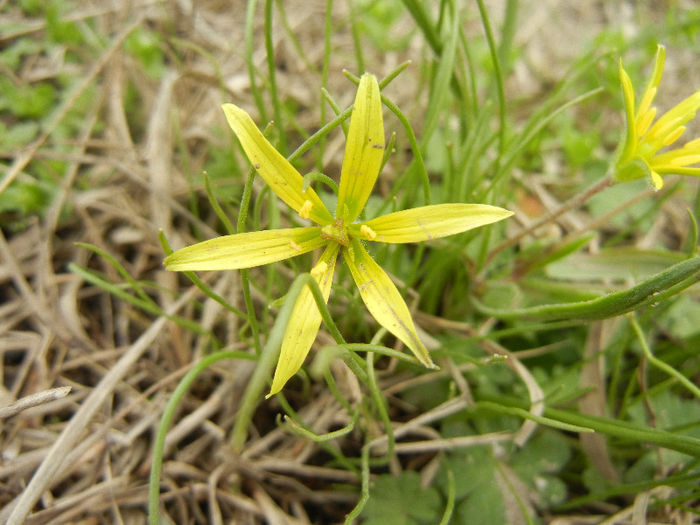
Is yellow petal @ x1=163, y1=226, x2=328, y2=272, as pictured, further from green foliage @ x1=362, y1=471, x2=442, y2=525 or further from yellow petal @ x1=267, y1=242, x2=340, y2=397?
green foliage @ x1=362, y1=471, x2=442, y2=525

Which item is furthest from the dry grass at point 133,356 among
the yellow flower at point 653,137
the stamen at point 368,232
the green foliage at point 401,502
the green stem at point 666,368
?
the yellow flower at point 653,137

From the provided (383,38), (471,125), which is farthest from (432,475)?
(383,38)

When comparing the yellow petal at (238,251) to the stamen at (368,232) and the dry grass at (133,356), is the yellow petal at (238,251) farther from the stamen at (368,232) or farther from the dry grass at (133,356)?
the dry grass at (133,356)

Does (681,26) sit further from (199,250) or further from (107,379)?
(107,379)

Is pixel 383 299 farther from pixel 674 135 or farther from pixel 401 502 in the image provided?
pixel 674 135

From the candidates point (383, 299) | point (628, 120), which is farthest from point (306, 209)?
point (628, 120)

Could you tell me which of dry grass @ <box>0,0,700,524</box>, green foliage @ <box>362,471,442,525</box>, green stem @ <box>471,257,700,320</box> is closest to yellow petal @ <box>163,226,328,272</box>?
dry grass @ <box>0,0,700,524</box>
